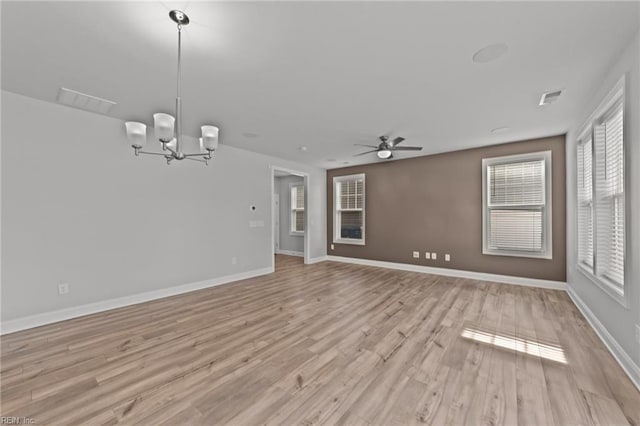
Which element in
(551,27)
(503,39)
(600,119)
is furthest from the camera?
(600,119)

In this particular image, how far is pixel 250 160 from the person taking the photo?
5.43 m

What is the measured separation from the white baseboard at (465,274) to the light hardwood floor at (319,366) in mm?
993

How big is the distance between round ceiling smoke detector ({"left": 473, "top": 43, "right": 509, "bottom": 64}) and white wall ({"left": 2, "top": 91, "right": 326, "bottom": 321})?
4.24 meters

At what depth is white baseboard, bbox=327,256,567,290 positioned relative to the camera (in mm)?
4523

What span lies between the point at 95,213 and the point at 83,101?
1.42 m

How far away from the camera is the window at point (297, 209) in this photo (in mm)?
8320

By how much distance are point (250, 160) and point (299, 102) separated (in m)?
2.61

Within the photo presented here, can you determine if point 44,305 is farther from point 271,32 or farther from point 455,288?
point 455,288

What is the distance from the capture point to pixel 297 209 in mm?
8352

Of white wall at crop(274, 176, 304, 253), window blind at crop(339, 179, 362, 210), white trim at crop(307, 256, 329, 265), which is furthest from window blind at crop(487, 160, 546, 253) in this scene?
white wall at crop(274, 176, 304, 253)

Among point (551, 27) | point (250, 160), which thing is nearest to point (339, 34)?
point (551, 27)

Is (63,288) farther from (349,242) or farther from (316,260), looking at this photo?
(349,242)

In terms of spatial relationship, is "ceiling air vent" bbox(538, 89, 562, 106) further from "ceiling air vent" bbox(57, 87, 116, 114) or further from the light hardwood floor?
"ceiling air vent" bbox(57, 87, 116, 114)

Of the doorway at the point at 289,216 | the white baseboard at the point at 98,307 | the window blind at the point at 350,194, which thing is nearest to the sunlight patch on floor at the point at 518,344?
the white baseboard at the point at 98,307
